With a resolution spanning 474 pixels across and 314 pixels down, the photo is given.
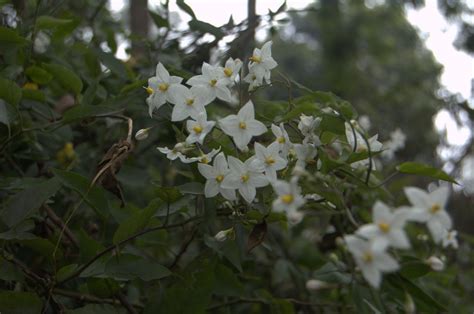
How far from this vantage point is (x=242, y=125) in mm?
1050

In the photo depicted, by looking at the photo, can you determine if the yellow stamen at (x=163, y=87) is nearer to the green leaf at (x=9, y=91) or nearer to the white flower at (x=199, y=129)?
the white flower at (x=199, y=129)

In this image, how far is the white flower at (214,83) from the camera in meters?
1.12

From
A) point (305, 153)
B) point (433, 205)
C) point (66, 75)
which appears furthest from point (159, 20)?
point (433, 205)

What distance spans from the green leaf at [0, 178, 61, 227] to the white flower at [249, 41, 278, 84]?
1.49 ft

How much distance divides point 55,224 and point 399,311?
776 millimetres

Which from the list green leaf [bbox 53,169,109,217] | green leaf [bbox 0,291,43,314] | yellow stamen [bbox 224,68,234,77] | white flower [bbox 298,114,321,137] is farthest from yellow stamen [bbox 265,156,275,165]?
green leaf [bbox 0,291,43,314]

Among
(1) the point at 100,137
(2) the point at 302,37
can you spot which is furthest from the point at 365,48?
(1) the point at 100,137

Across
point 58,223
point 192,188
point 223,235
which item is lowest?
point 58,223

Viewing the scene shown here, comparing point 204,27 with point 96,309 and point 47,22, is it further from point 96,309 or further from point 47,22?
point 96,309

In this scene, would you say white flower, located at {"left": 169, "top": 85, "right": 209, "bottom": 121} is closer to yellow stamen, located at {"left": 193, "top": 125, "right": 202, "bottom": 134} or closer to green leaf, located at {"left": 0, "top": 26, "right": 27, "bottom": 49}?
yellow stamen, located at {"left": 193, "top": 125, "right": 202, "bottom": 134}

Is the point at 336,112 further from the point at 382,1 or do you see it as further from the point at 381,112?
the point at 382,1

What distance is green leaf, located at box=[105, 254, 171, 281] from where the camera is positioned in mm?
1092

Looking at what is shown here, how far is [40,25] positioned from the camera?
4.64ft

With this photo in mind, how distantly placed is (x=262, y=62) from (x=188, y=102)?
0.20 m
